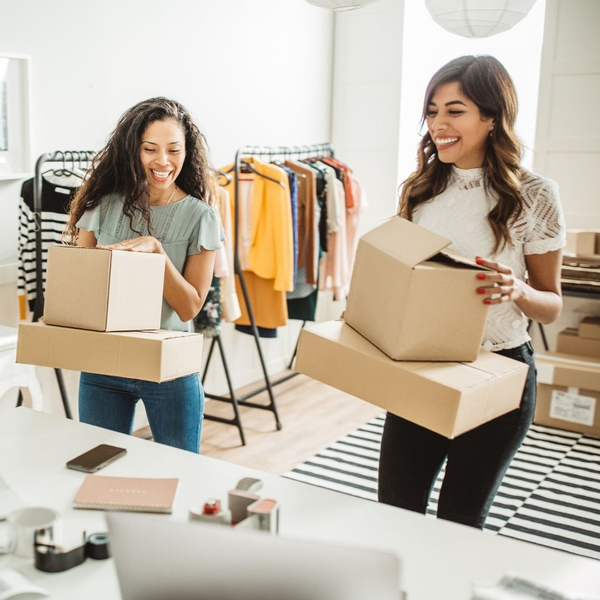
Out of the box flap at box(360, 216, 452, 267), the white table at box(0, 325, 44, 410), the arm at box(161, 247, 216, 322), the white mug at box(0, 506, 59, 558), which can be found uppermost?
the box flap at box(360, 216, 452, 267)

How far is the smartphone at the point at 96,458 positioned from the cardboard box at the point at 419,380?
416 millimetres

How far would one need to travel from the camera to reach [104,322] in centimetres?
157

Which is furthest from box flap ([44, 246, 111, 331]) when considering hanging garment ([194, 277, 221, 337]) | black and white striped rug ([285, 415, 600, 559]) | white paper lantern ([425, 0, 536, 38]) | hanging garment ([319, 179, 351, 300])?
hanging garment ([319, 179, 351, 300])

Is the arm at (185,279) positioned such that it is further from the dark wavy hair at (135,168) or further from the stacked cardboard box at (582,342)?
the stacked cardboard box at (582,342)

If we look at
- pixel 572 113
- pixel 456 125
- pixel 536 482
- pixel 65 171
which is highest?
pixel 572 113

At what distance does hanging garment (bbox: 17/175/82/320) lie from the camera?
105 inches

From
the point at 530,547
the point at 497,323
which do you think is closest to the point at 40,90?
the point at 497,323

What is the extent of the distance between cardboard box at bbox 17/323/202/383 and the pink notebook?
0.26 metres

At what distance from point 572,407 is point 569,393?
2.9 inches

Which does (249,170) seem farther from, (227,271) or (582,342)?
(582,342)

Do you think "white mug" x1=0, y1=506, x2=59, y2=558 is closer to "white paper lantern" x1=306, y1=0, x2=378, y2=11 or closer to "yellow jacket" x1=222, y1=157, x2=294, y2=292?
"white paper lantern" x1=306, y1=0, x2=378, y2=11

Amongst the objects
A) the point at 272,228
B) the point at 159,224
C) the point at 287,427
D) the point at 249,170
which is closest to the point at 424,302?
the point at 159,224

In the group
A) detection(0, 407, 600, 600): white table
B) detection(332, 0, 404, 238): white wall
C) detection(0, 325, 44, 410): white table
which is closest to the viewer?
detection(0, 407, 600, 600): white table

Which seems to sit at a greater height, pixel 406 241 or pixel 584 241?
pixel 406 241
